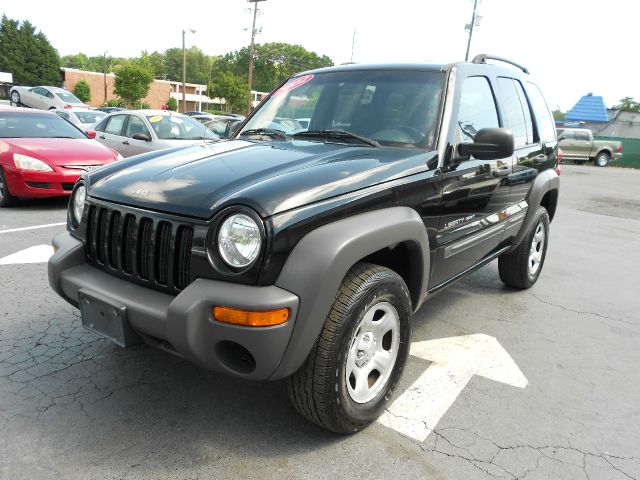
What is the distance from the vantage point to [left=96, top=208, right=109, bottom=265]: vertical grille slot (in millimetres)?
2557

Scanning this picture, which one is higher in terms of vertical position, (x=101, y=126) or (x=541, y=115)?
(x=541, y=115)

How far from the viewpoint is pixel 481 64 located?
3676 millimetres

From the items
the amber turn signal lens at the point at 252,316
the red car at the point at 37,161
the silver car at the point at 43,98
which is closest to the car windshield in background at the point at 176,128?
the red car at the point at 37,161

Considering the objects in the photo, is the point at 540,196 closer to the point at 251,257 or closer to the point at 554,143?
the point at 554,143

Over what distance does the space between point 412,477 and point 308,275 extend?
3.31 ft

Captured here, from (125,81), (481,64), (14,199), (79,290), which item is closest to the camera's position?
(79,290)

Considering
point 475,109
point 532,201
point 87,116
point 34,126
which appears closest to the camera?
point 475,109

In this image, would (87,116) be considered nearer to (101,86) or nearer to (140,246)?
(140,246)

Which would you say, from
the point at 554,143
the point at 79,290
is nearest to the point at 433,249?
the point at 79,290

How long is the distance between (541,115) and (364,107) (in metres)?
2.16

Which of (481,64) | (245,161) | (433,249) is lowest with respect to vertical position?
(433,249)

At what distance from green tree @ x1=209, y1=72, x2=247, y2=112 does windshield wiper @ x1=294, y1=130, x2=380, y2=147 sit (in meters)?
60.1

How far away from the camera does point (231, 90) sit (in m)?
60.2

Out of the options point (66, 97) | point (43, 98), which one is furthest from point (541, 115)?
point (43, 98)
